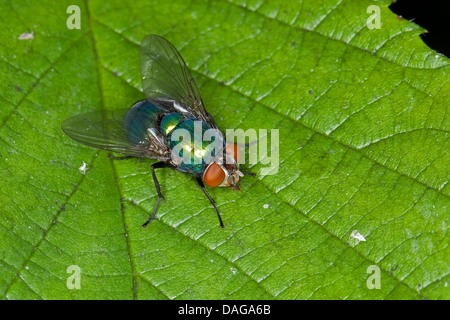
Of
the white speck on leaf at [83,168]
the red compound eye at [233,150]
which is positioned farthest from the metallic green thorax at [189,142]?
the white speck on leaf at [83,168]

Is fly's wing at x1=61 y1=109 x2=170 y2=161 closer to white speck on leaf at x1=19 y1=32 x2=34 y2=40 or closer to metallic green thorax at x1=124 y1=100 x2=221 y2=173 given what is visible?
metallic green thorax at x1=124 y1=100 x2=221 y2=173

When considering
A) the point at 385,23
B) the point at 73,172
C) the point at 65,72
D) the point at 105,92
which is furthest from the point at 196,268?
the point at 385,23

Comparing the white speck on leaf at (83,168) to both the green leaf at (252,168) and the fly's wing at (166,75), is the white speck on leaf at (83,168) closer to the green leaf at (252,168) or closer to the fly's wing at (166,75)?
the green leaf at (252,168)

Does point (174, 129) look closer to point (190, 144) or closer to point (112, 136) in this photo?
point (190, 144)

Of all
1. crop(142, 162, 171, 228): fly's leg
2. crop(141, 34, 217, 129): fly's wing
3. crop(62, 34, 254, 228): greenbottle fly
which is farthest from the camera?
crop(141, 34, 217, 129): fly's wing

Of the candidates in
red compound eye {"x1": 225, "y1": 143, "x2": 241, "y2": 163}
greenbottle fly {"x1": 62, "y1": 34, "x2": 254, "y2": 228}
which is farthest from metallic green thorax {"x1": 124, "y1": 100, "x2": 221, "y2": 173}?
red compound eye {"x1": 225, "y1": 143, "x2": 241, "y2": 163}

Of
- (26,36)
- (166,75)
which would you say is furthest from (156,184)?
(26,36)

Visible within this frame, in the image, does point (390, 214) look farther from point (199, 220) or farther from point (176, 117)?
point (176, 117)

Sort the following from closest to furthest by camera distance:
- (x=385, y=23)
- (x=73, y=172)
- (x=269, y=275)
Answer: (x=269, y=275) < (x=73, y=172) < (x=385, y=23)
